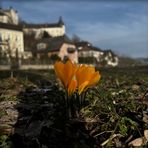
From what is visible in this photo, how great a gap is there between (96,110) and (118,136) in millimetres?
1149

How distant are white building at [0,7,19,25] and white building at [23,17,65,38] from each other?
5.45 meters

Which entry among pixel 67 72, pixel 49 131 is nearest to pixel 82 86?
pixel 67 72

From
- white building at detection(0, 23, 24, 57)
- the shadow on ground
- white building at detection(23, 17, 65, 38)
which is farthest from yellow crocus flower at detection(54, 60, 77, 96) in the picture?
white building at detection(23, 17, 65, 38)

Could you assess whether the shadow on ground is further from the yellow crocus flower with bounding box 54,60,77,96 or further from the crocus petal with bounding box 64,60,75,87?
the crocus petal with bounding box 64,60,75,87

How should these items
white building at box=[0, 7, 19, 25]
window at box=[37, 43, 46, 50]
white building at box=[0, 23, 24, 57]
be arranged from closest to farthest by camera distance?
1. white building at box=[0, 23, 24, 57]
2. window at box=[37, 43, 46, 50]
3. white building at box=[0, 7, 19, 25]

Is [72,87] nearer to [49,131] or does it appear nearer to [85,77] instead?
[85,77]

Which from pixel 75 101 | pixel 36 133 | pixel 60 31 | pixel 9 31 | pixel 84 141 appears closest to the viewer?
pixel 84 141

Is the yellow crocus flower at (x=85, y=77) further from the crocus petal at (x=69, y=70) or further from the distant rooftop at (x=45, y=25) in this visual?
the distant rooftop at (x=45, y=25)

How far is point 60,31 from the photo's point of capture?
172 metres

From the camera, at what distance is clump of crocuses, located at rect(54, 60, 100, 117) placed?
5.18 m

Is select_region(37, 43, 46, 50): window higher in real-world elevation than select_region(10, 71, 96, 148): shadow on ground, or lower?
higher

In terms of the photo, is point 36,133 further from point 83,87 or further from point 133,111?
point 133,111

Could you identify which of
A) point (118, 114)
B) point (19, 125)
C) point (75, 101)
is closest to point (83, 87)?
point (75, 101)

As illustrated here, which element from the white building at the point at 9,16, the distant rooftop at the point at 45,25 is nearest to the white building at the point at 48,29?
the distant rooftop at the point at 45,25
